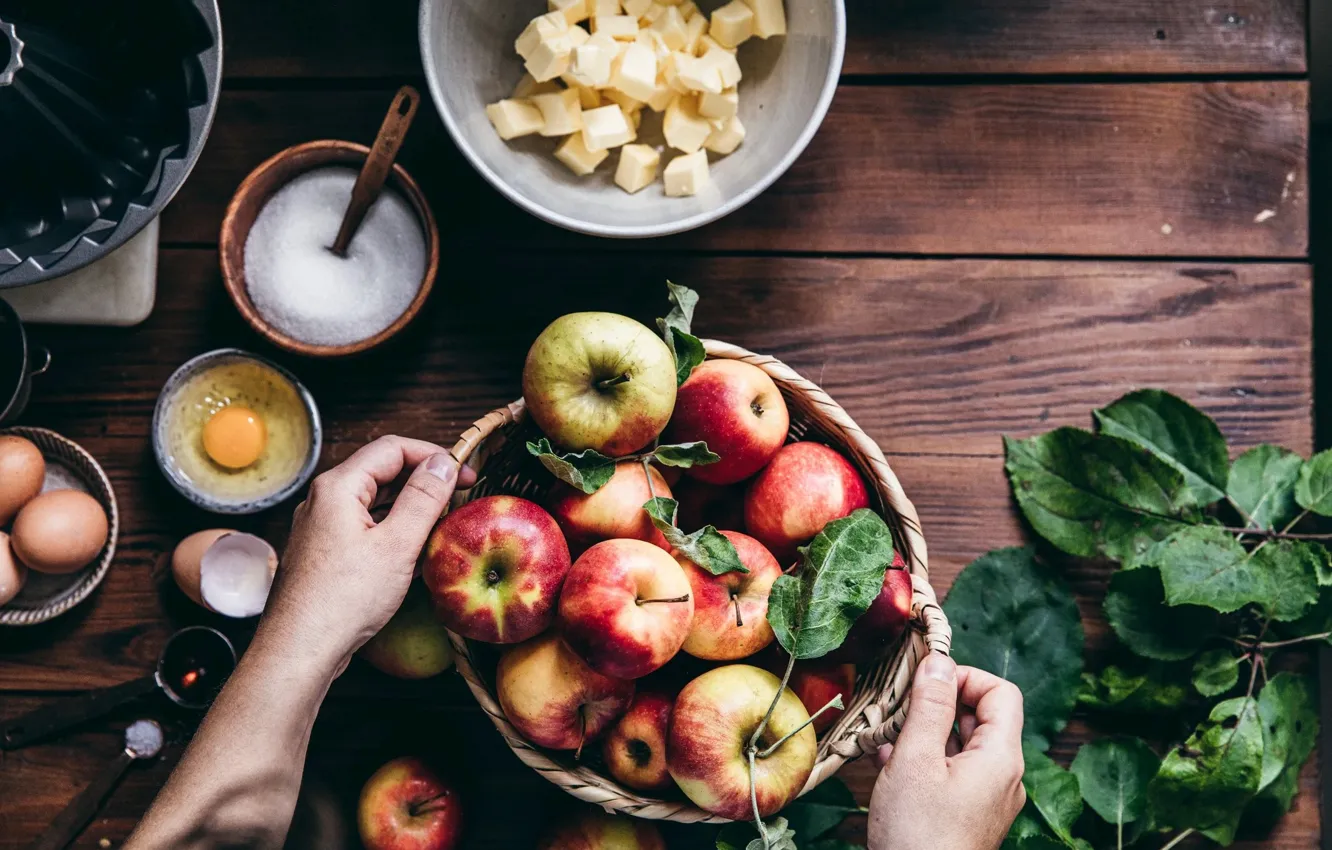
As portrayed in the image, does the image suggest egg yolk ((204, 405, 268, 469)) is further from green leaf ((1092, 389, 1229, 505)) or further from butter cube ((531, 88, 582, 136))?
green leaf ((1092, 389, 1229, 505))

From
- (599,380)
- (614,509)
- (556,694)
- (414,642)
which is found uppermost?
(599,380)

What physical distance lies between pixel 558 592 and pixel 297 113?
708mm

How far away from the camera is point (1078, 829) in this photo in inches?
46.3

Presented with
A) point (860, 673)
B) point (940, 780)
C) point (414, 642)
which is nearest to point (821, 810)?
point (860, 673)

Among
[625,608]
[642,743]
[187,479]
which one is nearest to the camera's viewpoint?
[625,608]

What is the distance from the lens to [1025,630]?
1.17m

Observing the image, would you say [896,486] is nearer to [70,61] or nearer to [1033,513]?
[1033,513]

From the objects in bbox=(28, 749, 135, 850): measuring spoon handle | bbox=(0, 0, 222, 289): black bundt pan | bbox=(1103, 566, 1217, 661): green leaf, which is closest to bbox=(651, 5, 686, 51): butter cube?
bbox=(0, 0, 222, 289): black bundt pan

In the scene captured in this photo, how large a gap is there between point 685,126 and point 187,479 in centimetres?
71

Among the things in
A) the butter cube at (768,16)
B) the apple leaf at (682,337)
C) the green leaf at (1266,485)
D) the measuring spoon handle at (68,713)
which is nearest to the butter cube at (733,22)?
the butter cube at (768,16)

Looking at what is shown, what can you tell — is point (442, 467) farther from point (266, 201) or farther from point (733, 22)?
point (733, 22)

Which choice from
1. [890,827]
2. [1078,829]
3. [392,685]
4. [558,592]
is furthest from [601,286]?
[1078,829]

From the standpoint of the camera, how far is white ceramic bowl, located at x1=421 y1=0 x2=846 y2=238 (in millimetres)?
1062

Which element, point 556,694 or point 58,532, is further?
point 58,532
